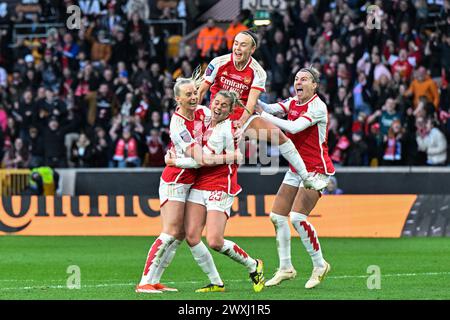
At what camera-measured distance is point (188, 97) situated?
13.0m

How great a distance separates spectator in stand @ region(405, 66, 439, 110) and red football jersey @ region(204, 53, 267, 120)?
11992mm

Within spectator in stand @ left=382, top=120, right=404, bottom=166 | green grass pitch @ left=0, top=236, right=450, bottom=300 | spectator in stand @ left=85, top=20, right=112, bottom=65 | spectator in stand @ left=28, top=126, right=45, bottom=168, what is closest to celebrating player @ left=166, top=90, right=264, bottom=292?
green grass pitch @ left=0, top=236, right=450, bottom=300

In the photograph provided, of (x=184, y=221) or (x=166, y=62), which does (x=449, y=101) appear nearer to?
(x=166, y=62)

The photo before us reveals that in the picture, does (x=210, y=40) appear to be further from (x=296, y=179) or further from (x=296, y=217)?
(x=296, y=217)

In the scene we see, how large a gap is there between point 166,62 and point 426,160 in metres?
7.57

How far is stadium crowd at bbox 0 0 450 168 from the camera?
83.9 feet

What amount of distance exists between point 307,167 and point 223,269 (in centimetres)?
289

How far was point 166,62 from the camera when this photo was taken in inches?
1168

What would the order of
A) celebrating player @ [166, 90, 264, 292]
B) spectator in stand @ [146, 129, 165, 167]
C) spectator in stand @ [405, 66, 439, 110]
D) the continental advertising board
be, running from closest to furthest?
1. celebrating player @ [166, 90, 264, 292]
2. the continental advertising board
3. spectator in stand @ [405, 66, 439, 110]
4. spectator in stand @ [146, 129, 165, 167]

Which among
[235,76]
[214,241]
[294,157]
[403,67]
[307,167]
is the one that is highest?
[403,67]

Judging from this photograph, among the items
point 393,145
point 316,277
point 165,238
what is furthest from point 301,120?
point 393,145

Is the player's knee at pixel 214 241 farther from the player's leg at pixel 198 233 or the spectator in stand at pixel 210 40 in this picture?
the spectator in stand at pixel 210 40

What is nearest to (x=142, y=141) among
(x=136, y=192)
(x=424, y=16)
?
(x=136, y=192)

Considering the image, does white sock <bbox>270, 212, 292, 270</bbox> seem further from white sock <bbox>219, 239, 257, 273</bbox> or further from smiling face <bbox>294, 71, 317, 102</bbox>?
smiling face <bbox>294, 71, 317, 102</bbox>
